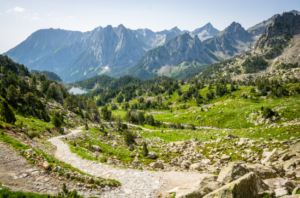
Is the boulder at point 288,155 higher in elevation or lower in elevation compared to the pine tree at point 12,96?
lower

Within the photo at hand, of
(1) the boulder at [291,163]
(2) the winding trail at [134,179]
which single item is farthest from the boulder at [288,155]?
(2) the winding trail at [134,179]

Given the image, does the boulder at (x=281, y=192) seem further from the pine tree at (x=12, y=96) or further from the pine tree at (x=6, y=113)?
the pine tree at (x=12, y=96)

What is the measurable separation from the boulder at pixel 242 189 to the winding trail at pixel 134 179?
22.0 ft

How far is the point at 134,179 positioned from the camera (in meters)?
17.3

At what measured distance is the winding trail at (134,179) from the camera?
14.5m

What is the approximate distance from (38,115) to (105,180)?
162ft

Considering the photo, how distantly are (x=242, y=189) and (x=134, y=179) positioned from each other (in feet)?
39.5

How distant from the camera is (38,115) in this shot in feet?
161

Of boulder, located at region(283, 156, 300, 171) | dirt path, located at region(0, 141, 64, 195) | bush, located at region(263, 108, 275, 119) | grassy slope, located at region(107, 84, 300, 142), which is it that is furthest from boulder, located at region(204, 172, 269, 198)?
bush, located at region(263, 108, 275, 119)

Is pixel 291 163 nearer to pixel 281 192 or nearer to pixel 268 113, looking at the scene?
pixel 281 192

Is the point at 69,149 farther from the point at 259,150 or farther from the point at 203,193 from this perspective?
the point at 259,150

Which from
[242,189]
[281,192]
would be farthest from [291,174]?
[242,189]

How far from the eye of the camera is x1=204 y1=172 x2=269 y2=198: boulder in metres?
10.00

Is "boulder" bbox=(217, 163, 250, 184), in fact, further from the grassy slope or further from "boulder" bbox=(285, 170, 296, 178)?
the grassy slope
